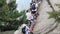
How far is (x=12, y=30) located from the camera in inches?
235

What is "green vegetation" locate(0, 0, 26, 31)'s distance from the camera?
4.66m

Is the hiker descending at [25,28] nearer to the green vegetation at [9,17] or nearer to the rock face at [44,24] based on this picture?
the green vegetation at [9,17]

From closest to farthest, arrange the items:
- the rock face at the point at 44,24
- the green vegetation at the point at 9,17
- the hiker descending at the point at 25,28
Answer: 1. the green vegetation at the point at 9,17
2. the rock face at the point at 44,24
3. the hiker descending at the point at 25,28

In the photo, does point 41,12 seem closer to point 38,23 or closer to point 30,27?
point 38,23

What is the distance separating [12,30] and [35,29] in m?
0.58

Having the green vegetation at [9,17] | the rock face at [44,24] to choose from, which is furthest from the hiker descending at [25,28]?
the rock face at [44,24]

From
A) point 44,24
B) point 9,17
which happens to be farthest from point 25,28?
point 9,17

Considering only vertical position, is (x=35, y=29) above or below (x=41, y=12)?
below

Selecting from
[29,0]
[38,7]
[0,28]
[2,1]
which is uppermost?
[29,0]

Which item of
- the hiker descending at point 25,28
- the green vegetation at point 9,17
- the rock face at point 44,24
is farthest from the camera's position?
the hiker descending at point 25,28

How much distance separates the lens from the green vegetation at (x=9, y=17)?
4660 millimetres

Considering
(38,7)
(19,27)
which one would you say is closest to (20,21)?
(19,27)

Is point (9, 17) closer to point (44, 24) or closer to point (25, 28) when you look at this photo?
point (25, 28)

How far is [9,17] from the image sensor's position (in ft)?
16.2
